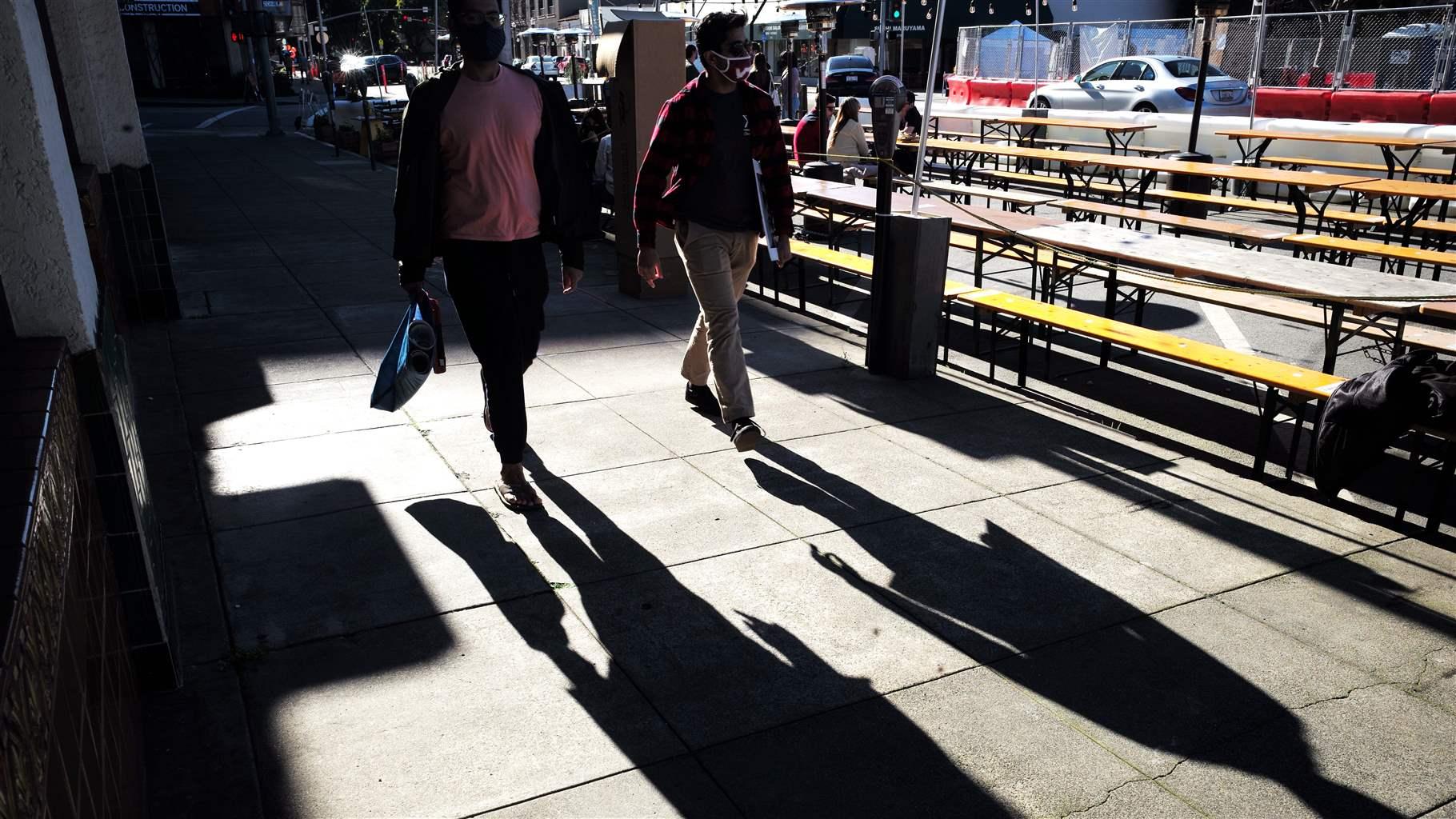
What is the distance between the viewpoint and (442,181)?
4398mm

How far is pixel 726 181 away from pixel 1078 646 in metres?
2.67

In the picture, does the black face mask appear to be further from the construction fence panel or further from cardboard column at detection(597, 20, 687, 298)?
the construction fence panel

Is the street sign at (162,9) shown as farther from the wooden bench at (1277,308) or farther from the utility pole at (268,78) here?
the wooden bench at (1277,308)

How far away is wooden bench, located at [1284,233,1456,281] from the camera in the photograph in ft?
24.2

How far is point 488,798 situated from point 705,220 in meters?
3.06

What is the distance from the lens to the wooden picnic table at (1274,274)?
5465 millimetres

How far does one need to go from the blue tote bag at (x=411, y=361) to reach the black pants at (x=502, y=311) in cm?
13

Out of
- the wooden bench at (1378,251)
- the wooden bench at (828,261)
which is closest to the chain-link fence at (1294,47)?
the wooden bench at (1378,251)

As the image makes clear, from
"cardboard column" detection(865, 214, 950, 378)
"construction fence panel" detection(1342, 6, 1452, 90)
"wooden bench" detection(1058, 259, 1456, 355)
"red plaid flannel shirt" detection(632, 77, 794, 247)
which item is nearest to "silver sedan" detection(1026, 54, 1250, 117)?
"construction fence panel" detection(1342, 6, 1452, 90)

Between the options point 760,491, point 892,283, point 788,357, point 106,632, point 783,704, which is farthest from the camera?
point 788,357

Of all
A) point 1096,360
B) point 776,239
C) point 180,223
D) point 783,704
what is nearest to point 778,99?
point 180,223

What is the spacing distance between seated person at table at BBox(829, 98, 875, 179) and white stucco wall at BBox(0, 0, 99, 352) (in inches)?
354

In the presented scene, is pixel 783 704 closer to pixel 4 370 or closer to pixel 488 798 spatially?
pixel 488 798

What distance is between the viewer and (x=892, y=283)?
655cm
